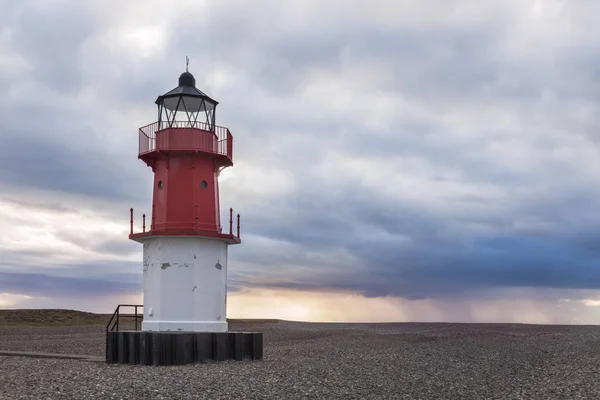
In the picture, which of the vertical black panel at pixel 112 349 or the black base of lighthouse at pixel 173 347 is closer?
the black base of lighthouse at pixel 173 347

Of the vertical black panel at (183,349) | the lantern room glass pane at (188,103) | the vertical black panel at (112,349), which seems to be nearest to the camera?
the vertical black panel at (183,349)

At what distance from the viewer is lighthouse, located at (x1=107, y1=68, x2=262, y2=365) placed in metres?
20.1

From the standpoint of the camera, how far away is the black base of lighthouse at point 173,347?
63.3 feet

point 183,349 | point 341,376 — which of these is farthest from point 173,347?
point 341,376

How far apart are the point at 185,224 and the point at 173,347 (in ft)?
12.1

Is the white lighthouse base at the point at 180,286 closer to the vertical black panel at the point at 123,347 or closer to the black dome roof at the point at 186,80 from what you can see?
the vertical black panel at the point at 123,347

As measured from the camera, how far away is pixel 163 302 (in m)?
20.3

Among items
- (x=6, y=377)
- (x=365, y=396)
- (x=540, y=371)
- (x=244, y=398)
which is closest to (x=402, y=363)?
(x=540, y=371)

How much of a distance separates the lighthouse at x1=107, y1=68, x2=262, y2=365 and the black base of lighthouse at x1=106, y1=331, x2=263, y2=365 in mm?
29

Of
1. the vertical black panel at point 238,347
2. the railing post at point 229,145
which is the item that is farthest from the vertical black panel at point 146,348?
the railing post at point 229,145

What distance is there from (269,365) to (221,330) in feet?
7.48

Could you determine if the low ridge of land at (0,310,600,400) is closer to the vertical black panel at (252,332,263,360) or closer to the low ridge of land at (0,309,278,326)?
the vertical black panel at (252,332,263,360)

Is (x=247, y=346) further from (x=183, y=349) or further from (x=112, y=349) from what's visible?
(x=112, y=349)

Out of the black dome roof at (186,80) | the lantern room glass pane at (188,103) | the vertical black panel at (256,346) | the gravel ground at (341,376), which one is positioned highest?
the black dome roof at (186,80)
